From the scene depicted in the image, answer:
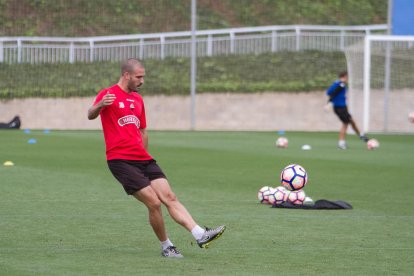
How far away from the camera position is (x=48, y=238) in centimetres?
1012

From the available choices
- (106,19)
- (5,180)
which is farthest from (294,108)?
(5,180)

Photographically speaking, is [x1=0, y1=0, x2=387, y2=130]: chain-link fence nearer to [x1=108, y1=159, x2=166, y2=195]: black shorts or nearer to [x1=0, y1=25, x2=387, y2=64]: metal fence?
[x1=0, y1=25, x2=387, y2=64]: metal fence

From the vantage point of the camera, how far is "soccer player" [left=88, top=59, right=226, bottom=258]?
9.02m

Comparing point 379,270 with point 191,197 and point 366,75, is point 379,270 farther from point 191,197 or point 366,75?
point 366,75

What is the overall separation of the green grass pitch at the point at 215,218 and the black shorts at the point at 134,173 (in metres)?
0.67

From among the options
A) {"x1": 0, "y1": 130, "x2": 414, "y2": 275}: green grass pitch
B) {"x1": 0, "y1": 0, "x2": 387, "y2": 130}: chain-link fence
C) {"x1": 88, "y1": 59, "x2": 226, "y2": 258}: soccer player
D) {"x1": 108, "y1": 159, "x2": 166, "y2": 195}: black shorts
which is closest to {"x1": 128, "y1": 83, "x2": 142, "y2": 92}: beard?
{"x1": 88, "y1": 59, "x2": 226, "y2": 258}: soccer player

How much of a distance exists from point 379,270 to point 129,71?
2907 millimetres

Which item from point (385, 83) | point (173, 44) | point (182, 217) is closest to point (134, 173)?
point (182, 217)

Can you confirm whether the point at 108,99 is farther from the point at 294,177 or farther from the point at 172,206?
the point at 294,177

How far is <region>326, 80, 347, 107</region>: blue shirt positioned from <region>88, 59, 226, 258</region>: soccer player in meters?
16.0

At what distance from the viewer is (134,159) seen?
917 centimetres

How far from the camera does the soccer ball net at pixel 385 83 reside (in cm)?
3309

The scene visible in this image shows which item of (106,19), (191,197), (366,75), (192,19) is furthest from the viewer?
(106,19)

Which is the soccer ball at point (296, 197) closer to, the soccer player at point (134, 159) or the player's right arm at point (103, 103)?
the soccer player at point (134, 159)
